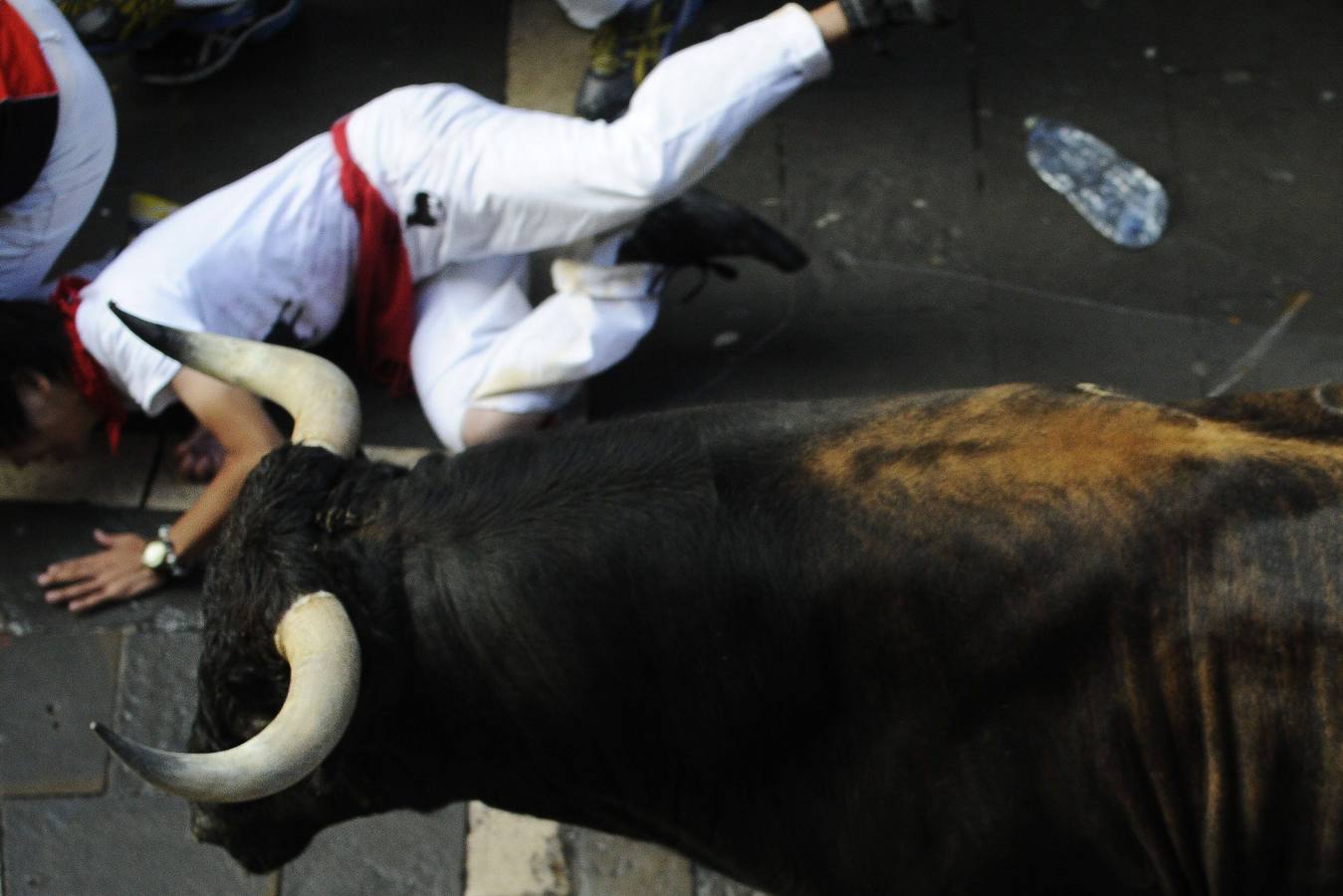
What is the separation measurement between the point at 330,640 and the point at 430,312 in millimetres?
2156

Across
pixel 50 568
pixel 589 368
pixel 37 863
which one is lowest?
pixel 37 863

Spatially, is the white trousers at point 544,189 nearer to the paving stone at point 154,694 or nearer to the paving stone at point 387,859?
the paving stone at point 154,694

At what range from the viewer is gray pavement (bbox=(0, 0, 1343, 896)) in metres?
3.86

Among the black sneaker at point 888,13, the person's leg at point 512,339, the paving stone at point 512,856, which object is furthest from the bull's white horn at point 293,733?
the black sneaker at point 888,13

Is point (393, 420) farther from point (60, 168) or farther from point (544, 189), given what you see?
point (60, 168)

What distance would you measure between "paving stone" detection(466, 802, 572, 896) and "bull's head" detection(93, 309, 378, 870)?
0.79 metres

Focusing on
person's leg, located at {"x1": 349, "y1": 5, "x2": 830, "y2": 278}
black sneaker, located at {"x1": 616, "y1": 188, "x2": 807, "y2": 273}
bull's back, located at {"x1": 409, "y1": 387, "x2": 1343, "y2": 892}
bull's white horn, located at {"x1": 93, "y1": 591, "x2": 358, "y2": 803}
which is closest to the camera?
bull's white horn, located at {"x1": 93, "y1": 591, "x2": 358, "y2": 803}

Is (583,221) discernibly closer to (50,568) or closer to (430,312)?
(430,312)

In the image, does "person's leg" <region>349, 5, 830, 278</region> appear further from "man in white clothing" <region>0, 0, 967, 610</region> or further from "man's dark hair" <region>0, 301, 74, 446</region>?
"man's dark hair" <region>0, 301, 74, 446</region>

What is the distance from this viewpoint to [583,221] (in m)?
4.17

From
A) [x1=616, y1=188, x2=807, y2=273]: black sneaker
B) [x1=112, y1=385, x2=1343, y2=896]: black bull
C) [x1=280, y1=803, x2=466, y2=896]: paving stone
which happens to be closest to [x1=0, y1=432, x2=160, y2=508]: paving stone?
[x1=280, y1=803, x2=466, y2=896]: paving stone

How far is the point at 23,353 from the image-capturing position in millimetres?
4000

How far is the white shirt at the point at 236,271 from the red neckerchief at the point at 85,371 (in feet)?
0.12

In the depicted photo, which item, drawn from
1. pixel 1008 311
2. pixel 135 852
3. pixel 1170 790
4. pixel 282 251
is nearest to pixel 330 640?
pixel 1170 790
